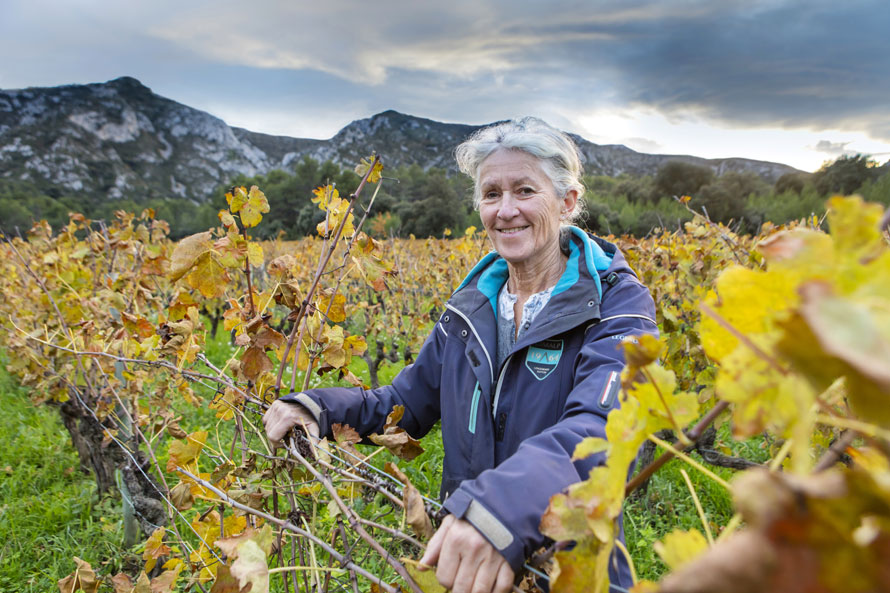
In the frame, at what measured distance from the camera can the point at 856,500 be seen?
0.23 meters

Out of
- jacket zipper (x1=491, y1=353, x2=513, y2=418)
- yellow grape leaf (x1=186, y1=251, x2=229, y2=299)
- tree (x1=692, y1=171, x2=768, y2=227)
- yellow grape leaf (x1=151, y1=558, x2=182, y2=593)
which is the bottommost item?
yellow grape leaf (x1=151, y1=558, x2=182, y2=593)

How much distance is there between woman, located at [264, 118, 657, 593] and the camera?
2.64 feet

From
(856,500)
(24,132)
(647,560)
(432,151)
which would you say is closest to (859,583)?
(856,500)

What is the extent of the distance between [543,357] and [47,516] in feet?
13.2

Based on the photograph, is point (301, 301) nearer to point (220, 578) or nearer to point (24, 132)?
point (220, 578)

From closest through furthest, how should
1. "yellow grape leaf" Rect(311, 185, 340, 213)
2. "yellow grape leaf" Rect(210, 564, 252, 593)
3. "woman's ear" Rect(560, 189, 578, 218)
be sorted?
1. "yellow grape leaf" Rect(210, 564, 252, 593)
2. "yellow grape leaf" Rect(311, 185, 340, 213)
3. "woman's ear" Rect(560, 189, 578, 218)

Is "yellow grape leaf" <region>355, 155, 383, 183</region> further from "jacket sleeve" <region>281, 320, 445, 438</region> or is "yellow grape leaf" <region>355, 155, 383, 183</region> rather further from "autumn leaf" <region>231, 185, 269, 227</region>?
"jacket sleeve" <region>281, 320, 445, 438</region>

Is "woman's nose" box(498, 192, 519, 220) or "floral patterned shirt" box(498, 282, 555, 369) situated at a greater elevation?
"woman's nose" box(498, 192, 519, 220)

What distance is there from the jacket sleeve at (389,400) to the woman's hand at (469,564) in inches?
27.5

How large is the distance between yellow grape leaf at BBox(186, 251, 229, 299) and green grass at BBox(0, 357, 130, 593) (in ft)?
7.46

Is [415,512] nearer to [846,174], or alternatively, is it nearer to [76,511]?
[76,511]

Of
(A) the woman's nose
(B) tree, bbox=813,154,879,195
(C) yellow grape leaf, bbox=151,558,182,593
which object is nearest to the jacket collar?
(A) the woman's nose

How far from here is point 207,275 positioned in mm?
1312

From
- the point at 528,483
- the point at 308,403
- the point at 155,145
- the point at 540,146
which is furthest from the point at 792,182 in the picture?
the point at 155,145
